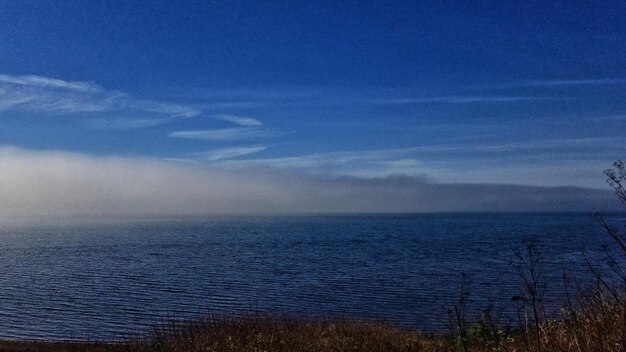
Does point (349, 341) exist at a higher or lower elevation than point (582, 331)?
lower

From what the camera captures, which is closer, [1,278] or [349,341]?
[349,341]

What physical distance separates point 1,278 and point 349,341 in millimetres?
48457

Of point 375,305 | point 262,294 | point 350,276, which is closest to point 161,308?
point 262,294

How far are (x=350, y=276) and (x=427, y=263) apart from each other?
1320 cm

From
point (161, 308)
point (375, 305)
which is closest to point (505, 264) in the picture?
point (375, 305)

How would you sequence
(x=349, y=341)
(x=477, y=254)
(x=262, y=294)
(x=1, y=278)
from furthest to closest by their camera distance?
1. (x=477, y=254)
2. (x=1, y=278)
3. (x=262, y=294)
4. (x=349, y=341)

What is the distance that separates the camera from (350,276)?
48.8 meters

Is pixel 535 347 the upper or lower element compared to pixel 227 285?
upper

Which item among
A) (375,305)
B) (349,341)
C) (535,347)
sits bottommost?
(375,305)

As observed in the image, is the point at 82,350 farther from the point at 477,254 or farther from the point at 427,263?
the point at 477,254

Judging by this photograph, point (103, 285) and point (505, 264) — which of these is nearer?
point (103, 285)

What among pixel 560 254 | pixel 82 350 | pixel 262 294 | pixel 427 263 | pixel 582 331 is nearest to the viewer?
pixel 582 331

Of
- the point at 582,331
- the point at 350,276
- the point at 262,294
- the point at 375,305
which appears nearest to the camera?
the point at 582,331

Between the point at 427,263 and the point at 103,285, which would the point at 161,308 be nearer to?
the point at 103,285
